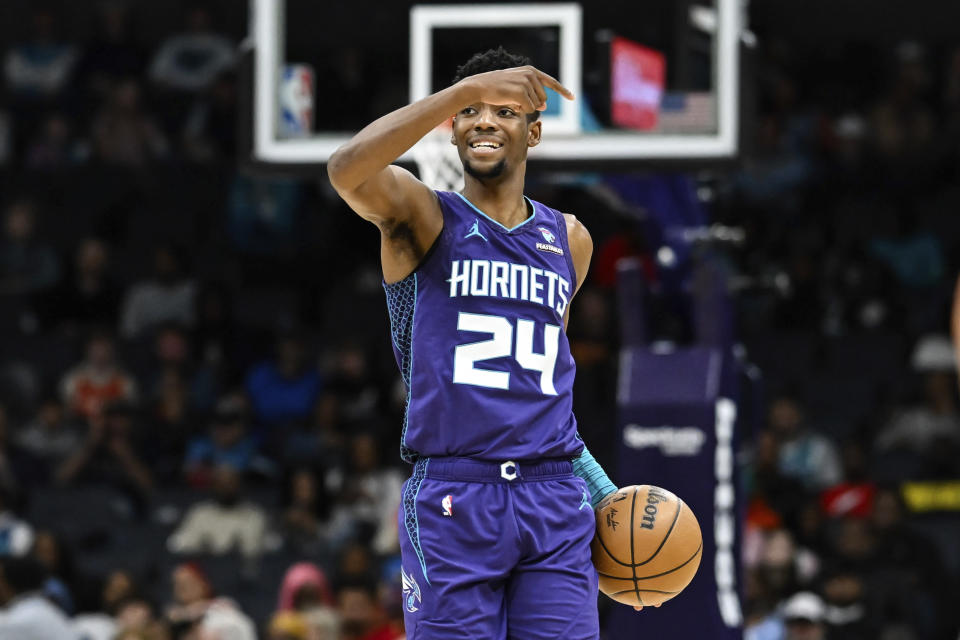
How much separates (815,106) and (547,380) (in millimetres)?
10640

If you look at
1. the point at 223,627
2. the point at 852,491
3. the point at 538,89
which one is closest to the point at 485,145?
the point at 538,89

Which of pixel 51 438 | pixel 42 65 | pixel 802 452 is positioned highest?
pixel 42 65

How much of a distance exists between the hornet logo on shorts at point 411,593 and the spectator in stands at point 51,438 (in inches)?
352

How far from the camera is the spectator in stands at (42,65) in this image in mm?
15258

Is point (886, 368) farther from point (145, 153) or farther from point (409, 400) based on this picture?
point (409, 400)

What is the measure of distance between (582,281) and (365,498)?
7146 millimetres

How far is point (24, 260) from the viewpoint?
1423 cm

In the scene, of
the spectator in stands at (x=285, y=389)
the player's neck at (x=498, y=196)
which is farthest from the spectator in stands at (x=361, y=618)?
the player's neck at (x=498, y=196)

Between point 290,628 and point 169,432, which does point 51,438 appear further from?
point 290,628

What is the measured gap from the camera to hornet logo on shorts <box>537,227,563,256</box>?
4.43m

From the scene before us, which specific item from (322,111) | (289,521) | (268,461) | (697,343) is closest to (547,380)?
(697,343)

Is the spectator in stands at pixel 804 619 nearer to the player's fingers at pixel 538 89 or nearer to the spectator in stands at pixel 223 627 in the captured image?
the spectator in stands at pixel 223 627

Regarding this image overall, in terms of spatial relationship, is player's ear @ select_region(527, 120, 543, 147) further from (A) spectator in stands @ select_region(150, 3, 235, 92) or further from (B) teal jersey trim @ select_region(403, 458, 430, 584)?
(A) spectator in stands @ select_region(150, 3, 235, 92)

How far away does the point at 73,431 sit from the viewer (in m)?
12.8
